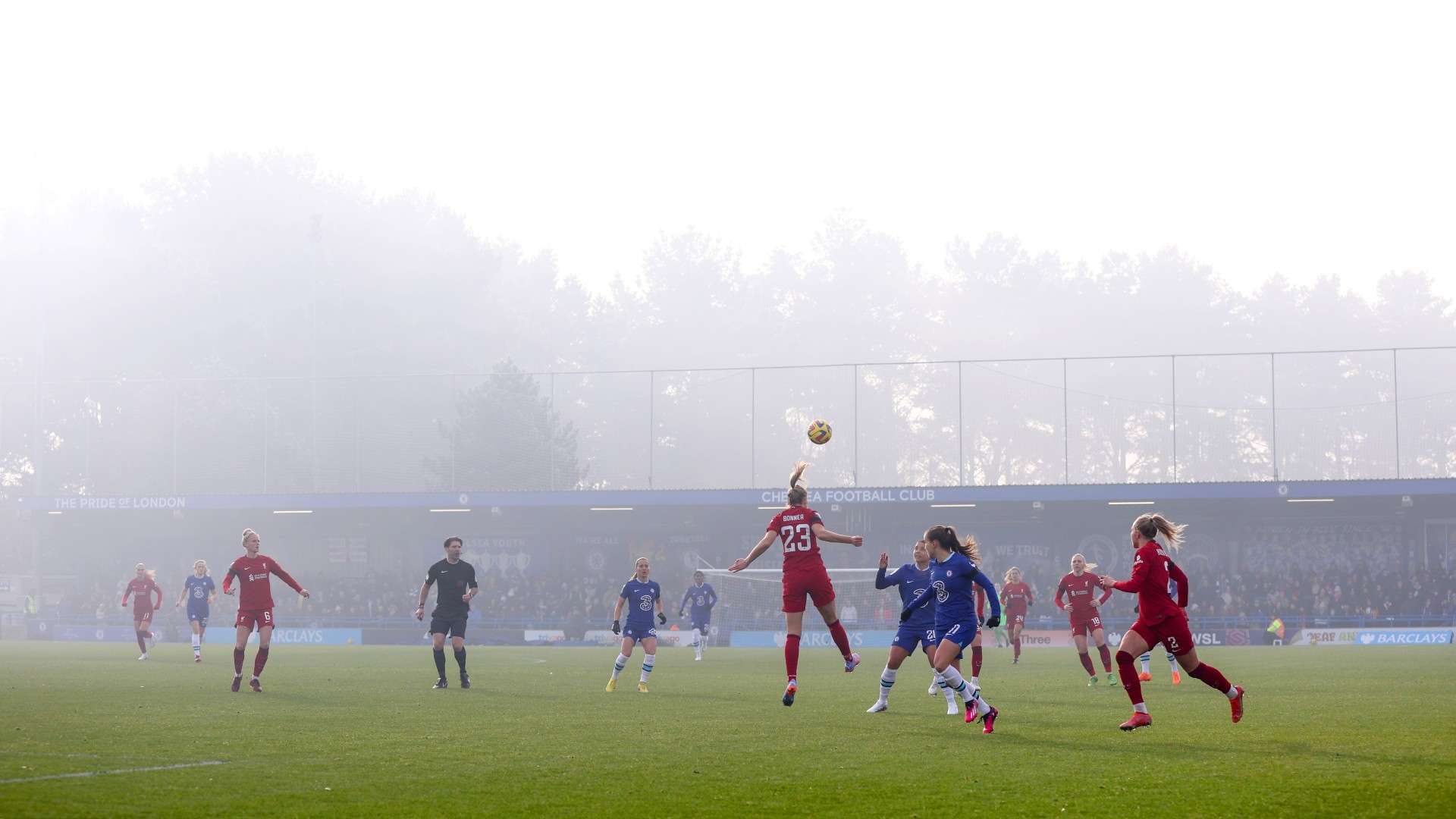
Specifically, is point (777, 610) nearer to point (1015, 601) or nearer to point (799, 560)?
point (1015, 601)

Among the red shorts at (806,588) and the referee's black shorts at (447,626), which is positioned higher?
the red shorts at (806,588)

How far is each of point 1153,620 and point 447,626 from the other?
11900 mm

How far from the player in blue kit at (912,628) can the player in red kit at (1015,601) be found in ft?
38.7

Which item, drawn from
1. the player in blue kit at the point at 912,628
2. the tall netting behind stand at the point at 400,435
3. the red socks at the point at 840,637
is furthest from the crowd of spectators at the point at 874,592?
the red socks at the point at 840,637

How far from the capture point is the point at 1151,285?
89312 millimetres

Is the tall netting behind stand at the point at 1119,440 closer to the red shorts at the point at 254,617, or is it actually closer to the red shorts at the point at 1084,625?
the red shorts at the point at 1084,625

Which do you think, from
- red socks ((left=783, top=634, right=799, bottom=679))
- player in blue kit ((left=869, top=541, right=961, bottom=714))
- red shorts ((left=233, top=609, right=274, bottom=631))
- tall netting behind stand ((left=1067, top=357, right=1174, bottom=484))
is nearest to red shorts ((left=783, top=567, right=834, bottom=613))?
red socks ((left=783, top=634, right=799, bottom=679))

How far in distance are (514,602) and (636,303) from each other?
4291cm

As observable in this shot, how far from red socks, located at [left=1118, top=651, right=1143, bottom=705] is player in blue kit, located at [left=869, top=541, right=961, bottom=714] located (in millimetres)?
2270

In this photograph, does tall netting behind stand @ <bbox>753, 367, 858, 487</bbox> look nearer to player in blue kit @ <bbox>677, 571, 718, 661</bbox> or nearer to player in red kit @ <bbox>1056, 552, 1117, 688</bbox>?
player in blue kit @ <bbox>677, 571, 718, 661</bbox>

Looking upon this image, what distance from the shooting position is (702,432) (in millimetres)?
71812

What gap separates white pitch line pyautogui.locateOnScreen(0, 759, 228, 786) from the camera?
9.87 meters

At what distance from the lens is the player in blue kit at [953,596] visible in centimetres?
1474

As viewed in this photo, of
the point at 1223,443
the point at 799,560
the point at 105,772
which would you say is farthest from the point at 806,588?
the point at 1223,443
